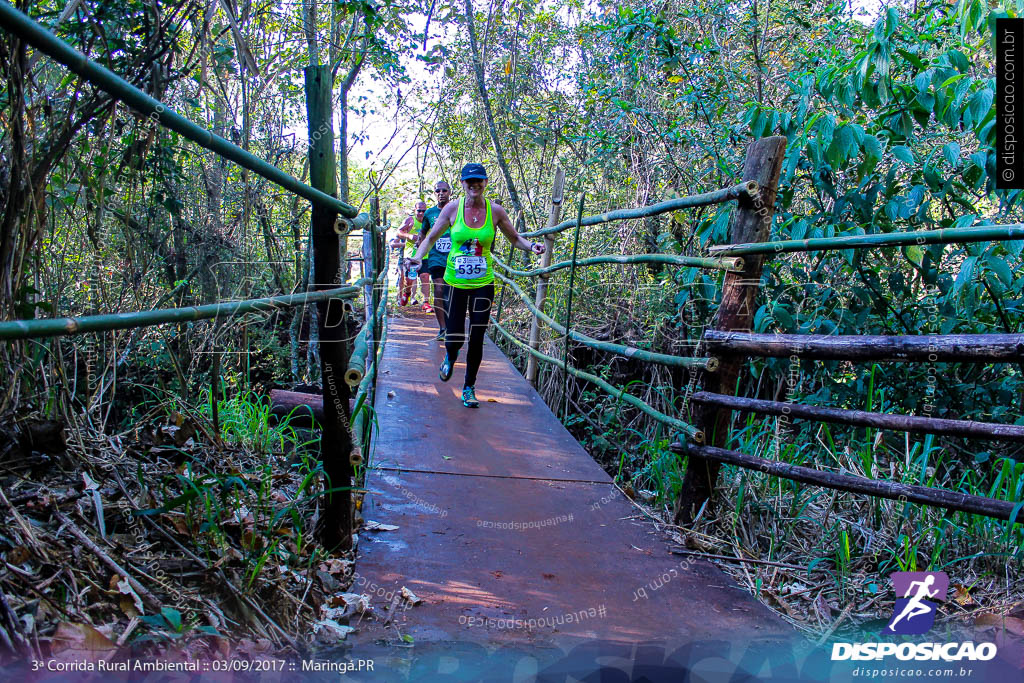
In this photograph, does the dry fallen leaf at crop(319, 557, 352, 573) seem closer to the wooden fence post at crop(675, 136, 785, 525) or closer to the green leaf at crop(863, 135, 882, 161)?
the wooden fence post at crop(675, 136, 785, 525)

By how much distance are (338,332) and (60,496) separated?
0.74 metres

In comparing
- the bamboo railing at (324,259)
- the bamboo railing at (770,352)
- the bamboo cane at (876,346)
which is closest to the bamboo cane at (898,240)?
the bamboo railing at (770,352)

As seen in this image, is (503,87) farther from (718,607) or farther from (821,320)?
(718,607)

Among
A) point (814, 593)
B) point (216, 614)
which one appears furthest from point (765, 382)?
point (216, 614)

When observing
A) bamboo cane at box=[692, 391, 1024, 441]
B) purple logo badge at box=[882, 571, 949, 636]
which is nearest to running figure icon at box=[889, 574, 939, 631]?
purple logo badge at box=[882, 571, 949, 636]

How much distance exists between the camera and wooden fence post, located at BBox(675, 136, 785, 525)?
2414mm

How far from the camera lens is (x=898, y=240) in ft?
6.86

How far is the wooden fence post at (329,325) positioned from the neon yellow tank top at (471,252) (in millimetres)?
2220

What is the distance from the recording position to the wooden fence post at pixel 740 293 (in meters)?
2.41

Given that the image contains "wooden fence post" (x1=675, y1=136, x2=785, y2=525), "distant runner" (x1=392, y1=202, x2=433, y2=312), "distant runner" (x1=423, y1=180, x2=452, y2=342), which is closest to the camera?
"wooden fence post" (x1=675, y1=136, x2=785, y2=525)

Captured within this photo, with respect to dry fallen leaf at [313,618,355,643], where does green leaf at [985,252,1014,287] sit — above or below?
above

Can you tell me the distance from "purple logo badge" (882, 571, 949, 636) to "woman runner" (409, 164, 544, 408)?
2.45 m

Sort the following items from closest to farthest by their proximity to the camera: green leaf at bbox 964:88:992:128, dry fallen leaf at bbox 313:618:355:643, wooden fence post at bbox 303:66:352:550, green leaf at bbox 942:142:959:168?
1. dry fallen leaf at bbox 313:618:355:643
2. wooden fence post at bbox 303:66:352:550
3. green leaf at bbox 964:88:992:128
4. green leaf at bbox 942:142:959:168

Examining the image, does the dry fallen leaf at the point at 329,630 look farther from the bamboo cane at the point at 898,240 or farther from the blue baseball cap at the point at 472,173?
the blue baseball cap at the point at 472,173
